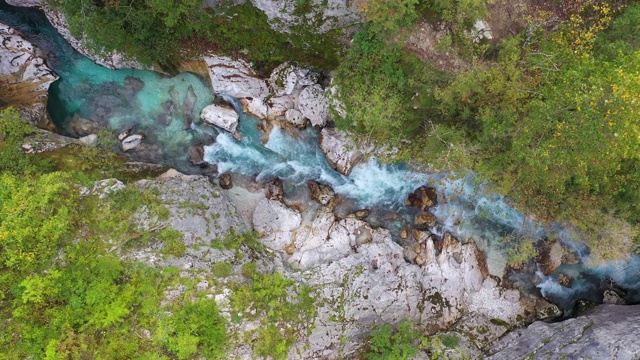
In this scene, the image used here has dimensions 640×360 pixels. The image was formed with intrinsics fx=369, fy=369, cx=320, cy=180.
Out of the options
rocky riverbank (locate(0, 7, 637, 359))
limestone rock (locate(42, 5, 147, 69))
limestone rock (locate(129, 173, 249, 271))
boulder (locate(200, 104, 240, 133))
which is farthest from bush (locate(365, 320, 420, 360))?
limestone rock (locate(42, 5, 147, 69))

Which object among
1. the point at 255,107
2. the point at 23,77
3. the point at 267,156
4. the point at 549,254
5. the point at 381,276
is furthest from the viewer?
the point at 267,156

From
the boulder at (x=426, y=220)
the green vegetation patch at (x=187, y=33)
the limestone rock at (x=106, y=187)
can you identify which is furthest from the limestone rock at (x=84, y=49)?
the boulder at (x=426, y=220)

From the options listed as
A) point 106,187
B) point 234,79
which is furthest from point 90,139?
point 234,79

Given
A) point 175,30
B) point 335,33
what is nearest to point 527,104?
point 335,33

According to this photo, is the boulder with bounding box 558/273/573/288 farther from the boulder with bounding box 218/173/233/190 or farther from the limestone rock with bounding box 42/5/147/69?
the limestone rock with bounding box 42/5/147/69

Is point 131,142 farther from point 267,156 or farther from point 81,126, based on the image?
point 267,156

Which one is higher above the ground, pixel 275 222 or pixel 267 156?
pixel 267 156

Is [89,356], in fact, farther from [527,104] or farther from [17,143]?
[527,104]
